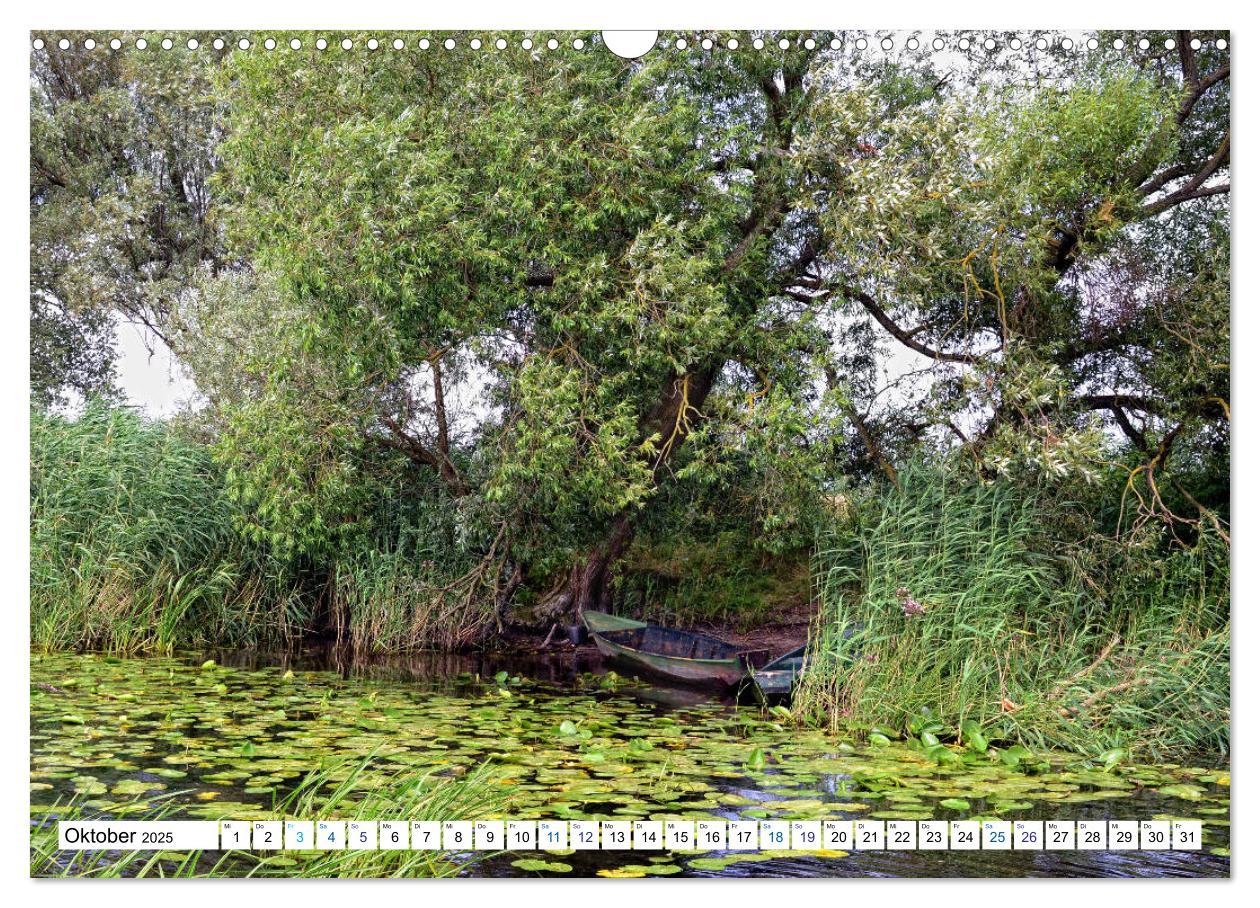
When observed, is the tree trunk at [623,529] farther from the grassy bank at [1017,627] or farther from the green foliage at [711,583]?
the grassy bank at [1017,627]

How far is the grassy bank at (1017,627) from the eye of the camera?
7258 mm

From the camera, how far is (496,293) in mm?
9016

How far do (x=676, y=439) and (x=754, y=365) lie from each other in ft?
2.89

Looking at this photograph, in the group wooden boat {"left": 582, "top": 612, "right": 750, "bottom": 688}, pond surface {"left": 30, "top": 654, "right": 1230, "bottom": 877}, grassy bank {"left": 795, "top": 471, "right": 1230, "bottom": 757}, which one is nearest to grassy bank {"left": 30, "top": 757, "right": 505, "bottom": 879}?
pond surface {"left": 30, "top": 654, "right": 1230, "bottom": 877}

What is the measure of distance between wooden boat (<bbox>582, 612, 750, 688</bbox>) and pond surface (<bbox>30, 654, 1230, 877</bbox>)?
0.40 meters

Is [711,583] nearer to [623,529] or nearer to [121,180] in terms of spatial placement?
[623,529]

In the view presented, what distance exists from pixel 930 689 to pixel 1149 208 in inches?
139

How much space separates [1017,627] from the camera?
797cm

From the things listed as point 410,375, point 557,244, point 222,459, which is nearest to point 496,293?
point 557,244

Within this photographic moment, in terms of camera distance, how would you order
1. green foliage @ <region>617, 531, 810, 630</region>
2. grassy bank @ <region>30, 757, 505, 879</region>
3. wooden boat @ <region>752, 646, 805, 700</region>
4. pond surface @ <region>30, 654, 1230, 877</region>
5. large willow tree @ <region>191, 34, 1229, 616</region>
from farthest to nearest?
green foliage @ <region>617, 531, 810, 630</region> < wooden boat @ <region>752, 646, 805, 700</region> < large willow tree @ <region>191, 34, 1229, 616</region> < pond surface @ <region>30, 654, 1230, 877</region> < grassy bank @ <region>30, 757, 505, 879</region>

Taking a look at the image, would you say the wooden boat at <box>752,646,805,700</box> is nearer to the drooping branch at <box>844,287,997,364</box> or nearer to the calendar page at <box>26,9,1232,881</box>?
the calendar page at <box>26,9,1232,881</box>

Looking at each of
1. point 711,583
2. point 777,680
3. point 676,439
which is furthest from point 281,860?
point 711,583

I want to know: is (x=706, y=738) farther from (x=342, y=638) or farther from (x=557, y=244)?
(x=342, y=638)

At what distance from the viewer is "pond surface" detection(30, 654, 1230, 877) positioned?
4516 mm
